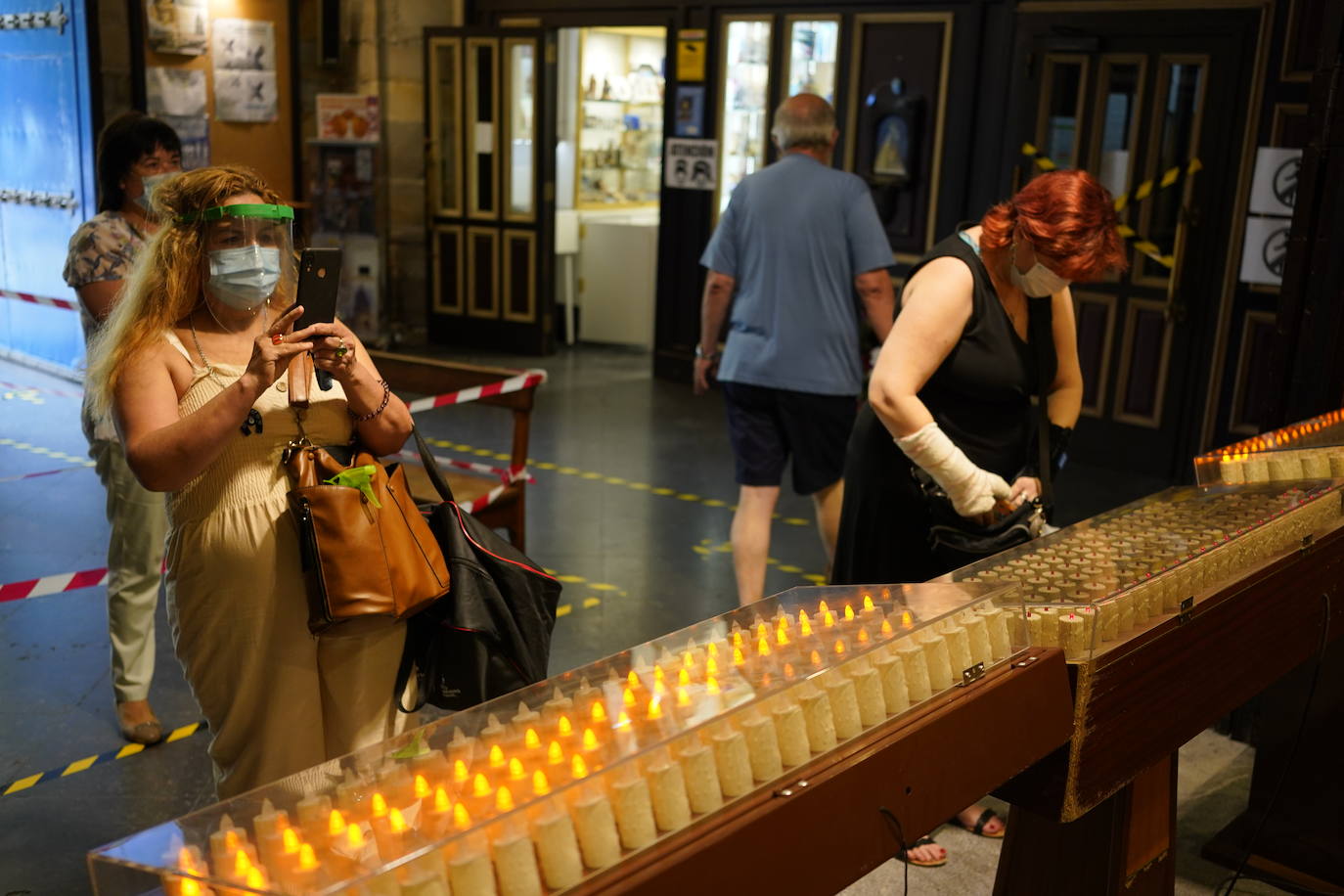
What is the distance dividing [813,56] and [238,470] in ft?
23.1

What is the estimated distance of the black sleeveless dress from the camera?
287 centimetres

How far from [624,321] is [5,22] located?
503 centimetres

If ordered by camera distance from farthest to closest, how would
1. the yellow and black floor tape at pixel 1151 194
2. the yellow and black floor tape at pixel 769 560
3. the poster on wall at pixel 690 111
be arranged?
the poster on wall at pixel 690 111 < the yellow and black floor tape at pixel 1151 194 < the yellow and black floor tape at pixel 769 560

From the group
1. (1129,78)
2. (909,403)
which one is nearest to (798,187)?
(909,403)

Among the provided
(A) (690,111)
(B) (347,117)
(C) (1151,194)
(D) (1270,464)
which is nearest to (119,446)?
(D) (1270,464)

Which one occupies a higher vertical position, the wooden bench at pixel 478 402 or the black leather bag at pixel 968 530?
the black leather bag at pixel 968 530

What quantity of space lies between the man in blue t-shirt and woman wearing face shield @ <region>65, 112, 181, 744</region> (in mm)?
1830

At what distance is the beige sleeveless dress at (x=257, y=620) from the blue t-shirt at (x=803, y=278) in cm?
202

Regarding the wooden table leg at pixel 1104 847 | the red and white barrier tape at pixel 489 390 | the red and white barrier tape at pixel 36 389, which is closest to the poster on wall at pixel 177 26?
the red and white barrier tape at pixel 36 389

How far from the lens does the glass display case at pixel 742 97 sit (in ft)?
29.1

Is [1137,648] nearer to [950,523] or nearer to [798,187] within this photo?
[950,523]

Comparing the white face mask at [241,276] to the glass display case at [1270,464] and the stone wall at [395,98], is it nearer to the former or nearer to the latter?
the glass display case at [1270,464]

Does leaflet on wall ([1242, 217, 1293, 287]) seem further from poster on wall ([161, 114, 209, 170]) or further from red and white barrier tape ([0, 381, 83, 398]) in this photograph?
red and white barrier tape ([0, 381, 83, 398])

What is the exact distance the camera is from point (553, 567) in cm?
527
